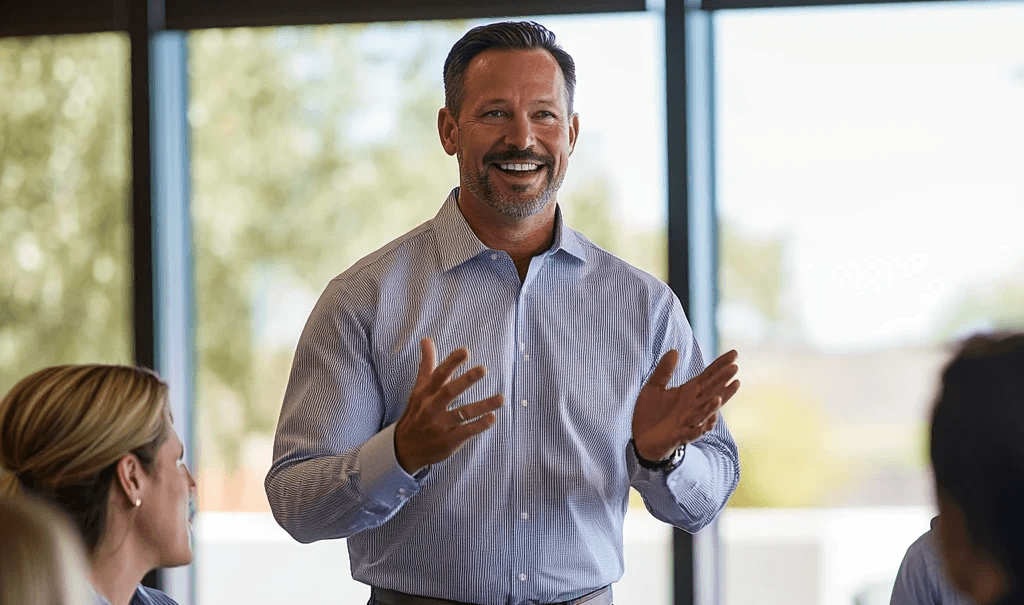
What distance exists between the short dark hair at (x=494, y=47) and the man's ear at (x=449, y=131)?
0.06 ft

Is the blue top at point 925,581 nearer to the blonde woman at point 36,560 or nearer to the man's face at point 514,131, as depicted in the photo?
the man's face at point 514,131

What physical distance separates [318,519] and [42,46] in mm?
2589

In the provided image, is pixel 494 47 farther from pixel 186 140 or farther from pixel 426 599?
pixel 186 140

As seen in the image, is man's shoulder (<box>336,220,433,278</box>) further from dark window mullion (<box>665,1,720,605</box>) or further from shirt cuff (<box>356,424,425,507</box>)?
dark window mullion (<box>665,1,720,605</box>)

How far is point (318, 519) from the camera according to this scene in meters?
1.85

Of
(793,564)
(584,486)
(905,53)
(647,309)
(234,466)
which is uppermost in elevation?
(905,53)

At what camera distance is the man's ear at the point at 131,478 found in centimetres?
165

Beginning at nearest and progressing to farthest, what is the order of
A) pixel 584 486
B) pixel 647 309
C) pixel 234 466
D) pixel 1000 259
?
pixel 584 486 → pixel 647 309 → pixel 1000 259 → pixel 234 466

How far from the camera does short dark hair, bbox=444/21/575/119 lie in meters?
2.09

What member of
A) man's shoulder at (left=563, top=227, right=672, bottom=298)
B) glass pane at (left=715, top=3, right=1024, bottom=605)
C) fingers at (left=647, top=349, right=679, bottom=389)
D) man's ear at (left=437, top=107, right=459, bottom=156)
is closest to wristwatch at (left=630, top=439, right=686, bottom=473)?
fingers at (left=647, top=349, right=679, bottom=389)

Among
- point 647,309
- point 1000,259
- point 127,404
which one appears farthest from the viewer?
point 1000,259

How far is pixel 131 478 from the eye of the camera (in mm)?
1663

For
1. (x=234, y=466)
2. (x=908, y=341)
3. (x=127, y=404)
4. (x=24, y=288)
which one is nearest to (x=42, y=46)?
(x=24, y=288)

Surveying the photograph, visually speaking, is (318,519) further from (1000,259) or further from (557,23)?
(1000,259)
